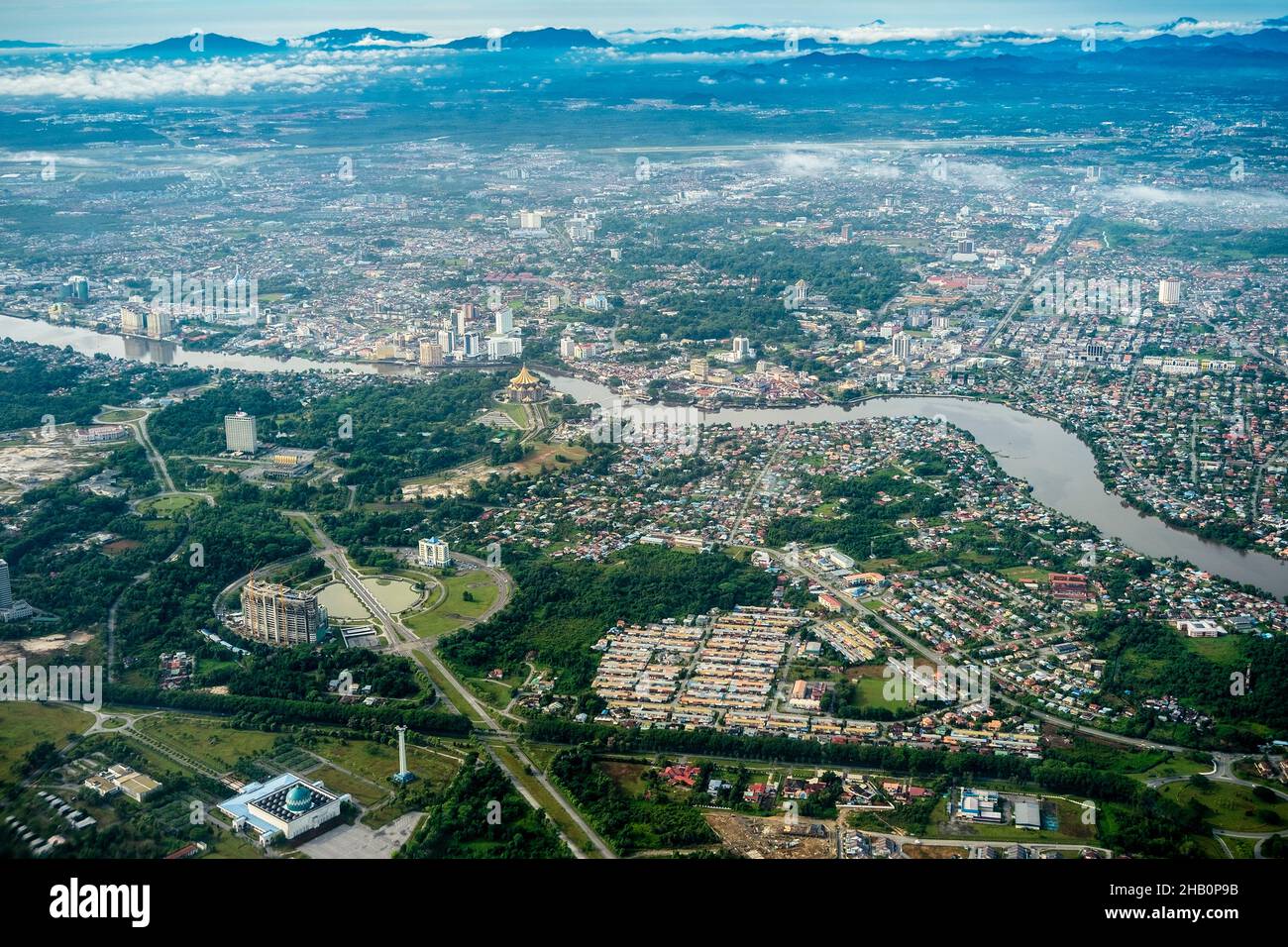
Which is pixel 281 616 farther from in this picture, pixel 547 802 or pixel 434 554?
pixel 547 802

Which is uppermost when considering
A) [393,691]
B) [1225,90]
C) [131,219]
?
[1225,90]

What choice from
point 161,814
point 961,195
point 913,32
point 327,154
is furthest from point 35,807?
point 913,32

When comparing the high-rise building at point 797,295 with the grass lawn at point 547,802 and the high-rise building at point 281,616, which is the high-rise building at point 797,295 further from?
the grass lawn at point 547,802

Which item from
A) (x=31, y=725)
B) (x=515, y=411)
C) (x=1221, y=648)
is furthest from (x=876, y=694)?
(x=515, y=411)

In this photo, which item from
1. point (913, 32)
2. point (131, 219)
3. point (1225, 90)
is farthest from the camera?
point (913, 32)

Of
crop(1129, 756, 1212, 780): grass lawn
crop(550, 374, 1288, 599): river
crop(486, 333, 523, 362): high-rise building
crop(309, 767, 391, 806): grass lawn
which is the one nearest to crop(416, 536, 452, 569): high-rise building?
crop(309, 767, 391, 806): grass lawn

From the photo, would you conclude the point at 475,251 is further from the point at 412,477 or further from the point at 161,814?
the point at 161,814
